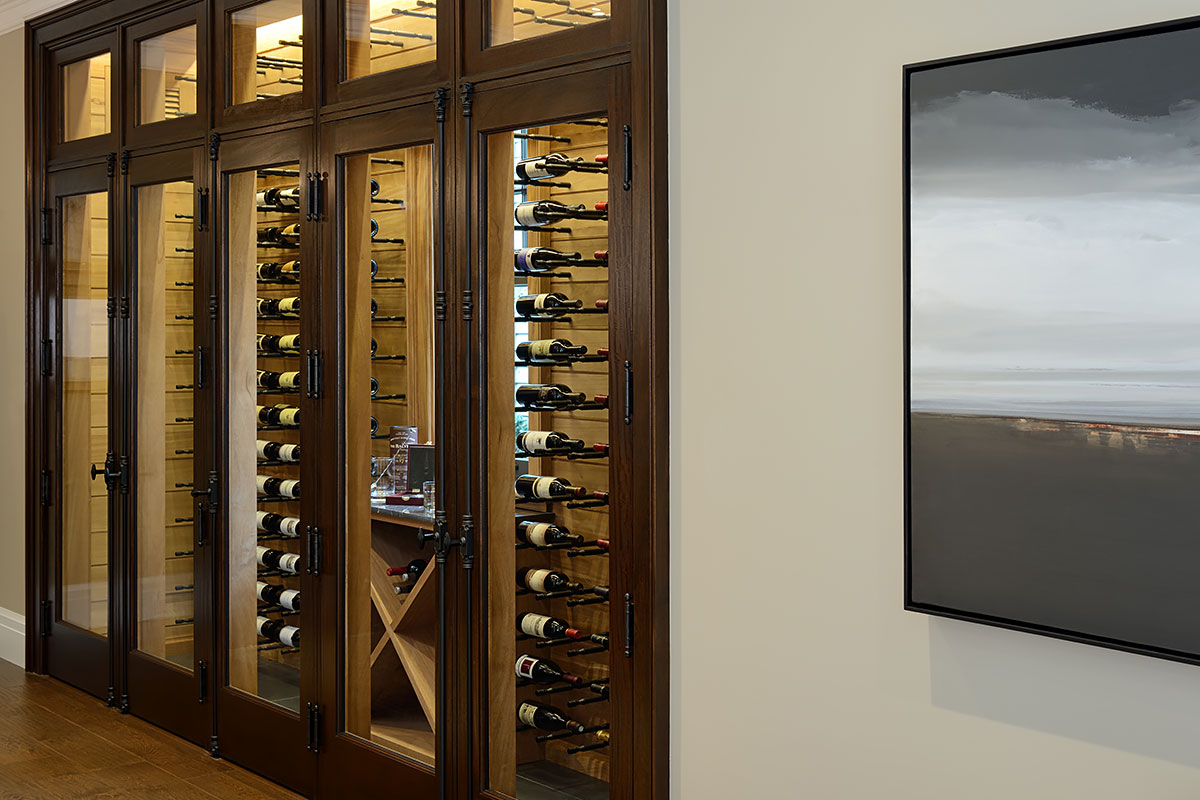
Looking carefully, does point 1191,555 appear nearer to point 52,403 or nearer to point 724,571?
point 724,571

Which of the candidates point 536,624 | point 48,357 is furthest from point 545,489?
point 48,357

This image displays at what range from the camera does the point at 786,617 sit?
2572 millimetres

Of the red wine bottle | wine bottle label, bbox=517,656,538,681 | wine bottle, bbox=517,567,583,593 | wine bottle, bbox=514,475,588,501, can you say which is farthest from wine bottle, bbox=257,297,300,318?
wine bottle label, bbox=517,656,538,681

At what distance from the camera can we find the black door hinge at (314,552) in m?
3.95

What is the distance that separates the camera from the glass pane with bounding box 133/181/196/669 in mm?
4680

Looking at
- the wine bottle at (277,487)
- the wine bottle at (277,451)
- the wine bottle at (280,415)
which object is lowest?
the wine bottle at (277,487)

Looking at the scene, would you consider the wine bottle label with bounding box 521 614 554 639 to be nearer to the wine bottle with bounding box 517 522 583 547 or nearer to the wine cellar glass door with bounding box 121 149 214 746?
the wine bottle with bounding box 517 522 583 547

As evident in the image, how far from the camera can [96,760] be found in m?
4.39

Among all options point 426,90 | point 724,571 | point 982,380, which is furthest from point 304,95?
point 982,380

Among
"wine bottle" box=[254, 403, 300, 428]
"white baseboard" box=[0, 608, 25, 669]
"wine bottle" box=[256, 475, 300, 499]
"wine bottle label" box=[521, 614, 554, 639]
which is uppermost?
"wine bottle" box=[254, 403, 300, 428]

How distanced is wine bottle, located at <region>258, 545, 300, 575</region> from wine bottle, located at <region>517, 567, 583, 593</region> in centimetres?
118

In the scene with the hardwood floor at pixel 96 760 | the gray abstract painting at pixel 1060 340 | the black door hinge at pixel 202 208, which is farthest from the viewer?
the black door hinge at pixel 202 208

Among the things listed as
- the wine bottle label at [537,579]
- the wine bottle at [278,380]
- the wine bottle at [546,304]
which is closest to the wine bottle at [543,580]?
the wine bottle label at [537,579]

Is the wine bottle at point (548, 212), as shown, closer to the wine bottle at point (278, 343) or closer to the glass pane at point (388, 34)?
the glass pane at point (388, 34)
